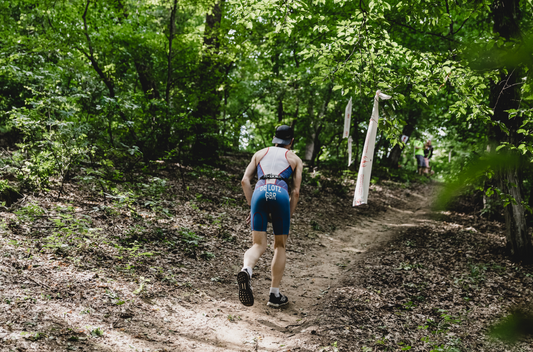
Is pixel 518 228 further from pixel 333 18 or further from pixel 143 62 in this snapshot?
pixel 143 62

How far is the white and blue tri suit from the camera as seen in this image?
4.43 m

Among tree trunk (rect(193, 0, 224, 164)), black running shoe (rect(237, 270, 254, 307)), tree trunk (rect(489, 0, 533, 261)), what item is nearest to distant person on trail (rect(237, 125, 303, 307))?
black running shoe (rect(237, 270, 254, 307))

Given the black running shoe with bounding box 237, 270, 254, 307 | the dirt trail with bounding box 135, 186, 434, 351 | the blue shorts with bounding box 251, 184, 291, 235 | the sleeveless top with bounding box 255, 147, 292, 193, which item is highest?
the sleeveless top with bounding box 255, 147, 292, 193

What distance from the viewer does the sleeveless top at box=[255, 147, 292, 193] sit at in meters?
4.52

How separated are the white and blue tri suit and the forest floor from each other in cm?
122

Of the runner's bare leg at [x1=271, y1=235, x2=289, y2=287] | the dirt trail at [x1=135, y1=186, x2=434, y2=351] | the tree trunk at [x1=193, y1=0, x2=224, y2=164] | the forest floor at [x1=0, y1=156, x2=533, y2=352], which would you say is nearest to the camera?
the forest floor at [x1=0, y1=156, x2=533, y2=352]

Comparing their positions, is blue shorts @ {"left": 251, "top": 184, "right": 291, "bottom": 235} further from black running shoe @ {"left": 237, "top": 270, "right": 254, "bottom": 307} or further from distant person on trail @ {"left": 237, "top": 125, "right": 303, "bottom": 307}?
black running shoe @ {"left": 237, "top": 270, "right": 254, "bottom": 307}

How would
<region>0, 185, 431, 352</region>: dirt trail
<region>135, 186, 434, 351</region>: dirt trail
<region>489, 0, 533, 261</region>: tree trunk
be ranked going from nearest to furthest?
<region>0, 185, 431, 352</region>: dirt trail, <region>135, 186, 434, 351</region>: dirt trail, <region>489, 0, 533, 261</region>: tree trunk

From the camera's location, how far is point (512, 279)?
19.9 ft

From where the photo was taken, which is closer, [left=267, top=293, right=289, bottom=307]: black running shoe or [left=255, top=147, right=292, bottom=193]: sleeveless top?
[left=255, top=147, right=292, bottom=193]: sleeveless top

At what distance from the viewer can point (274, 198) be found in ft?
14.4

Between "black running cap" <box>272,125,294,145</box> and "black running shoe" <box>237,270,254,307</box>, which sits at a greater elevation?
"black running cap" <box>272,125,294,145</box>

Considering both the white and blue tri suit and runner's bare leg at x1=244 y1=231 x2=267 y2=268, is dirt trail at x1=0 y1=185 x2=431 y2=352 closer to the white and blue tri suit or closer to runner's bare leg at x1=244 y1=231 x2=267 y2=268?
runner's bare leg at x1=244 y1=231 x2=267 y2=268

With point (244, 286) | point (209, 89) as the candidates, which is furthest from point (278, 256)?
point (209, 89)
